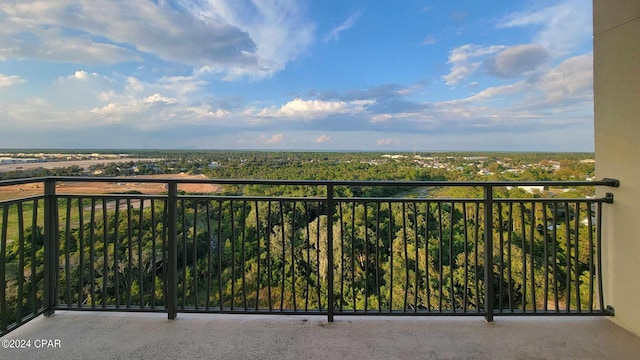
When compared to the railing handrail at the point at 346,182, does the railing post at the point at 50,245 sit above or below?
below

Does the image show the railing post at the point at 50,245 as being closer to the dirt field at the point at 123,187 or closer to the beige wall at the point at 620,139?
the dirt field at the point at 123,187

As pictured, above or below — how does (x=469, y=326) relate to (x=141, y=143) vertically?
below

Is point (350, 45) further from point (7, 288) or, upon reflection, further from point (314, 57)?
point (7, 288)

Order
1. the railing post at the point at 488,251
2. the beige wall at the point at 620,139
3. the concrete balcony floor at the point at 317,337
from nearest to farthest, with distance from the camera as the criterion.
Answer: the concrete balcony floor at the point at 317,337
the beige wall at the point at 620,139
the railing post at the point at 488,251

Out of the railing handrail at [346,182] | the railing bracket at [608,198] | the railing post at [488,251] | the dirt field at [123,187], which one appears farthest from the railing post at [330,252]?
the railing bracket at [608,198]

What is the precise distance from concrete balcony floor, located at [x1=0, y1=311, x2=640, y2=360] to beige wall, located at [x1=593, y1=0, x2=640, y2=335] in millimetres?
311

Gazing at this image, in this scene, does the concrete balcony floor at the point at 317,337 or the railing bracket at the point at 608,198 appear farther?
the railing bracket at the point at 608,198

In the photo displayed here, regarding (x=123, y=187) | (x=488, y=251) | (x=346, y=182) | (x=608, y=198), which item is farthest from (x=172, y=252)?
(x=608, y=198)

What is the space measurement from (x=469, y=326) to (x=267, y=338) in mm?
1456

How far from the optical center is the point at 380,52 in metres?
10.7

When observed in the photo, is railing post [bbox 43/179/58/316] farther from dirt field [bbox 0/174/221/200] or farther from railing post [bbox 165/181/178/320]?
railing post [bbox 165/181/178/320]

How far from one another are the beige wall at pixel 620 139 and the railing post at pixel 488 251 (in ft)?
3.01

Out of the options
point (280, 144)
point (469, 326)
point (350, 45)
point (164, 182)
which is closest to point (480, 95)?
point (350, 45)

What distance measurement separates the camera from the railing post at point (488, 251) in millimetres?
2156
